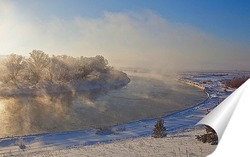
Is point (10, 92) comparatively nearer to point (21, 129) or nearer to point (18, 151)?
point (21, 129)

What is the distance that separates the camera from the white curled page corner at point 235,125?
22.1ft

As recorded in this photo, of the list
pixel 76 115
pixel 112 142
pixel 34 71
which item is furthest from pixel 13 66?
pixel 112 142

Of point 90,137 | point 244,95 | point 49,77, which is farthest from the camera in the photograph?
point 49,77

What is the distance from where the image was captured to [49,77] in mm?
65062

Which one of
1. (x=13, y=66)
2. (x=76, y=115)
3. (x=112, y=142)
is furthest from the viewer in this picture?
(x=13, y=66)

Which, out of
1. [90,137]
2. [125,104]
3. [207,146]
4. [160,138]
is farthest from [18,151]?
[125,104]

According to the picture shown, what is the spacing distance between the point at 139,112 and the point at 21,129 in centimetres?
1221

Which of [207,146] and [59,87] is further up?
[59,87]

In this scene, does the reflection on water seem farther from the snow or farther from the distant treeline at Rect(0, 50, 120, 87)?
the distant treeline at Rect(0, 50, 120, 87)

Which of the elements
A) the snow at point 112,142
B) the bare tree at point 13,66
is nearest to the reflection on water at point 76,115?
the snow at point 112,142

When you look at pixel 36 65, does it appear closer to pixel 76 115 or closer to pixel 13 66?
pixel 13 66

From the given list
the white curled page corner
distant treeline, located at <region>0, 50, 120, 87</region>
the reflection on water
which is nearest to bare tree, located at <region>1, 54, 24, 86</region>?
distant treeline, located at <region>0, 50, 120, 87</region>

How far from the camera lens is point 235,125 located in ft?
22.9

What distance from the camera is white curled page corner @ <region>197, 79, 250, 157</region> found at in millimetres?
6742
